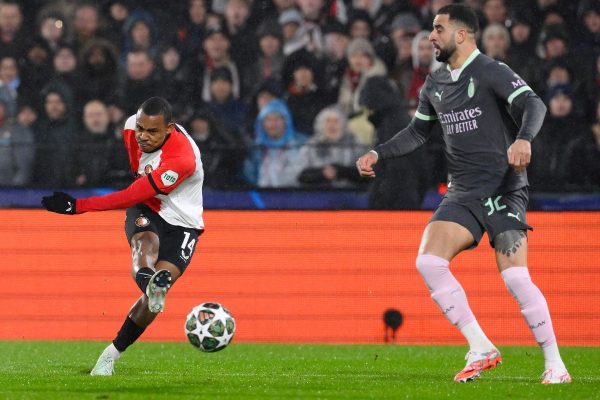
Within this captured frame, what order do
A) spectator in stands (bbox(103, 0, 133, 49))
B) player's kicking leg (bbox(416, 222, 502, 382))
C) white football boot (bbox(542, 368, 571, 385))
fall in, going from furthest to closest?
1. spectator in stands (bbox(103, 0, 133, 49))
2. player's kicking leg (bbox(416, 222, 502, 382))
3. white football boot (bbox(542, 368, 571, 385))

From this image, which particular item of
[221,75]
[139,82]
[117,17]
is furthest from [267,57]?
[117,17]

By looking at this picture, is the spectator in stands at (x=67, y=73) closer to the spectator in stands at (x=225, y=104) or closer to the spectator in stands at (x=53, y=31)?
the spectator in stands at (x=53, y=31)

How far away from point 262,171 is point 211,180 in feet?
1.77

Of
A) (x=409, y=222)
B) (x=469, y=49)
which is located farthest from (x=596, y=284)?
(x=469, y=49)

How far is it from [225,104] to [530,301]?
6412mm

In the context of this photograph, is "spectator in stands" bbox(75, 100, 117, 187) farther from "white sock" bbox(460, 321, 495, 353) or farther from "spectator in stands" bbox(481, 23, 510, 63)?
"white sock" bbox(460, 321, 495, 353)

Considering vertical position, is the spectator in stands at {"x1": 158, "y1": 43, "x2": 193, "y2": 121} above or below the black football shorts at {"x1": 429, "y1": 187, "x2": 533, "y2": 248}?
below

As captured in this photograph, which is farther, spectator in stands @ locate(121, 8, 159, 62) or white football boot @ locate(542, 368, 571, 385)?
spectator in stands @ locate(121, 8, 159, 62)

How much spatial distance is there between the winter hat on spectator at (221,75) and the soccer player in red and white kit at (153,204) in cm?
493

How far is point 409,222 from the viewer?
37.1ft

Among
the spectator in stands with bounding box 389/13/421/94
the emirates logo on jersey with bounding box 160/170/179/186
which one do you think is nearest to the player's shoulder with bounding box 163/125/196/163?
the emirates logo on jersey with bounding box 160/170/179/186

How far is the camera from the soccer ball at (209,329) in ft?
23.2

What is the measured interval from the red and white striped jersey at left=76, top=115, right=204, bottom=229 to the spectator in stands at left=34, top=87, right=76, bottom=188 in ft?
13.7

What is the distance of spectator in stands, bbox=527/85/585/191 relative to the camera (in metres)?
11.6
